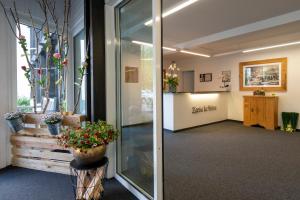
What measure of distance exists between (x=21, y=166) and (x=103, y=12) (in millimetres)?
2707

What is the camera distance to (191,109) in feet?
20.1

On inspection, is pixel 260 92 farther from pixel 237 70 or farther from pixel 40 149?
pixel 40 149

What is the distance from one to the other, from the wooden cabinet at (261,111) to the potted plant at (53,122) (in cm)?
613

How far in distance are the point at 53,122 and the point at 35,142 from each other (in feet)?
1.90

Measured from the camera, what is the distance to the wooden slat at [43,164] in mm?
2832

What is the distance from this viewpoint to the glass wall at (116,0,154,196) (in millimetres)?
2193

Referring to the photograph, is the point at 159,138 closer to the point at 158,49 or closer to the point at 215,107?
the point at 158,49

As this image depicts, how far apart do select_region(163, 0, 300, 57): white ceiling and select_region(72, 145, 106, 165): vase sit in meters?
2.83

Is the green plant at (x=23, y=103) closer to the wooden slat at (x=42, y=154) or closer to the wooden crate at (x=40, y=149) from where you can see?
the wooden crate at (x=40, y=149)

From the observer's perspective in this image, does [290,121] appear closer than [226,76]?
Yes

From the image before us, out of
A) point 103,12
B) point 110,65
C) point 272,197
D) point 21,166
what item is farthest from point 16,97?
point 272,197

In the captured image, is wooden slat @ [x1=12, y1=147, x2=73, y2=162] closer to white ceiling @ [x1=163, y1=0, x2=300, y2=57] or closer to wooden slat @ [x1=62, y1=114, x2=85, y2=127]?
wooden slat @ [x1=62, y1=114, x2=85, y2=127]

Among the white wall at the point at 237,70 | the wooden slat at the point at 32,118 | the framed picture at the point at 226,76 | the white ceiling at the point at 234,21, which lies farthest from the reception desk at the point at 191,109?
the wooden slat at the point at 32,118

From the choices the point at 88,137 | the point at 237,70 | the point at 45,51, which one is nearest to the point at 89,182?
the point at 88,137
